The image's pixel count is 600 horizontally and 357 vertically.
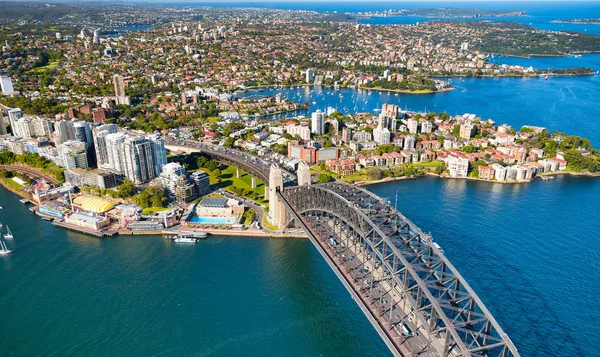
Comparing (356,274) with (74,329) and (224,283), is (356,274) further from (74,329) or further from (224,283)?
(74,329)

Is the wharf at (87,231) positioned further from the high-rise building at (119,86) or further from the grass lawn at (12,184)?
the high-rise building at (119,86)

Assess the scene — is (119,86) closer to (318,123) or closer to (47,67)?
(47,67)

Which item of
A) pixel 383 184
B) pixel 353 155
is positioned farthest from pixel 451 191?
pixel 353 155

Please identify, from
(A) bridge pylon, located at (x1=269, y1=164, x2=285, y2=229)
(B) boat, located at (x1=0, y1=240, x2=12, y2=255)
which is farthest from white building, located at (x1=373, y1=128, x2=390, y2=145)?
(B) boat, located at (x1=0, y1=240, x2=12, y2=255)

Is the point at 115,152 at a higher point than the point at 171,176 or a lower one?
higher

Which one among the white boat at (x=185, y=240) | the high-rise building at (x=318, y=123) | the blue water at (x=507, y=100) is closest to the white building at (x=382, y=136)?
the high-rise building at (x=318, y=123)

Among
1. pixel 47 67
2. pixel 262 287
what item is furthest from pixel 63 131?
pixel 47 67
